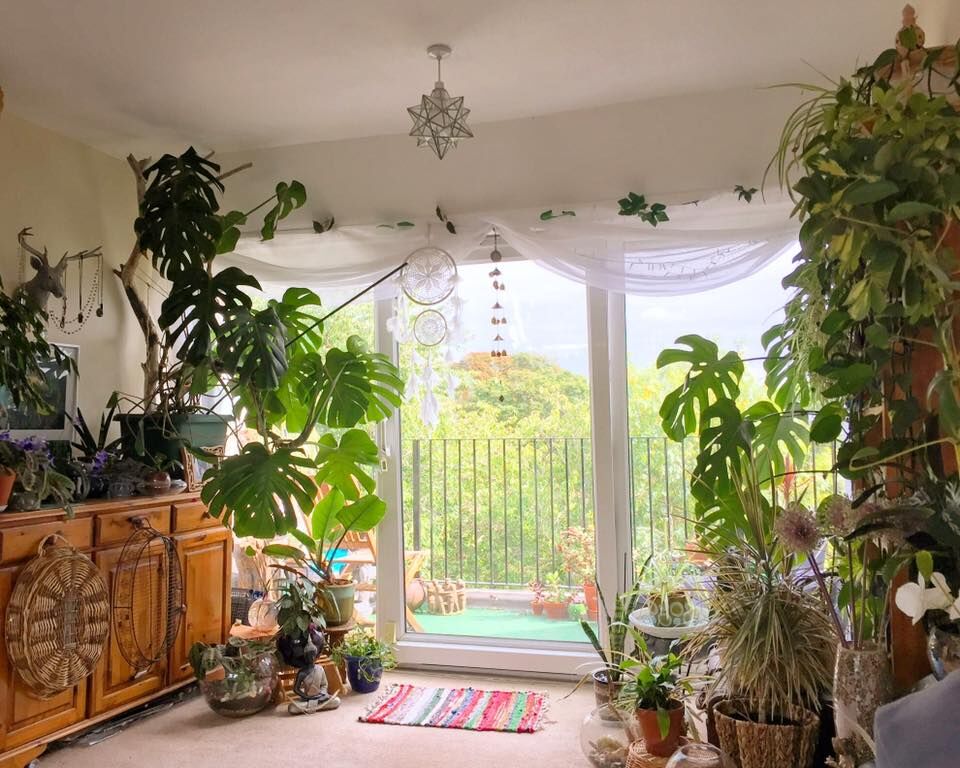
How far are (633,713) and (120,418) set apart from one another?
255 cm

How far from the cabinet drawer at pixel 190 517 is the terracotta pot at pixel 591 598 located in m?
1.75

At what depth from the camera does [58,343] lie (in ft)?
11.8

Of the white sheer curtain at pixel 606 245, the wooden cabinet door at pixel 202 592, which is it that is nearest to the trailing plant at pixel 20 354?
the wooden cabinet door at pixel 202 592

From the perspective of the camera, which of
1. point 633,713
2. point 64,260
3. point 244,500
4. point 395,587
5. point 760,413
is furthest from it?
point 395,587

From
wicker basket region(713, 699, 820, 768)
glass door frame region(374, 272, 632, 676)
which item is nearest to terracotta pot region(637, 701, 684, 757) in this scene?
wicker basket region(713, 699, 820, 768)

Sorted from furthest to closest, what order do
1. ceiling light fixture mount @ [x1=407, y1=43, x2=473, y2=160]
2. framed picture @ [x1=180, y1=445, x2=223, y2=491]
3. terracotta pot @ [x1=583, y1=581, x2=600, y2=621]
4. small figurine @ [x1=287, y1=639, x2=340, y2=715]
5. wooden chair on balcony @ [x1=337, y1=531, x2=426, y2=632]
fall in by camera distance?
1. wooden chair on balcony @ [x1=337, y1=531, x2=426, y2=632]
2. terracotta pot @ [x1=583, y1=581, x2=600, y2=621]
3. framed picture @ [x1=180, y1=445, x2=223, y2=491]
4. small figurine @ [x1=287, y1=639, x2=340, y2=715]
5. ceiling light fixture mount @ [x1=407, y1=43, x2=473, y2=160]

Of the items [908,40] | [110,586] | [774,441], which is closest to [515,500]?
[774,441]

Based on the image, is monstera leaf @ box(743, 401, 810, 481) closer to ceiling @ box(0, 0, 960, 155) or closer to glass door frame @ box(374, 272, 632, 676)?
glass door frame @ box(374, 272, 632, 676)

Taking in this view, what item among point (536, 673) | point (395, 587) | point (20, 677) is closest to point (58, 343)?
point (20, 677)

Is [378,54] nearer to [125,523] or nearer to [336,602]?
[125,523]

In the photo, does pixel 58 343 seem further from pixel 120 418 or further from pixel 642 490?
pixel 642 490

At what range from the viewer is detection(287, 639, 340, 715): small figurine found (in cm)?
332

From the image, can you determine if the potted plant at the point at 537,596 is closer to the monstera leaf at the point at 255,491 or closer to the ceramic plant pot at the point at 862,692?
the monstera leaf at the point at 255,491

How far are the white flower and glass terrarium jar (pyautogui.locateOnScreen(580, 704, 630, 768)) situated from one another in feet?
4.23
